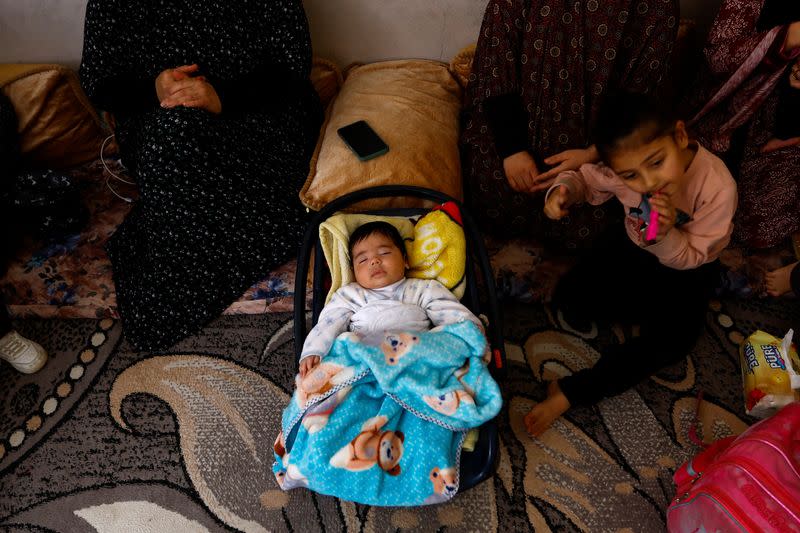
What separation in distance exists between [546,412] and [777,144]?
3.91 feet

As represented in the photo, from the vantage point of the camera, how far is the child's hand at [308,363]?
131cm

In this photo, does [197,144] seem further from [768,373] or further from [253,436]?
[768,373]

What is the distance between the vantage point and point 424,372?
1282 mm

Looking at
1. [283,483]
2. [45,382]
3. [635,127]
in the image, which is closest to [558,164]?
[635,127]

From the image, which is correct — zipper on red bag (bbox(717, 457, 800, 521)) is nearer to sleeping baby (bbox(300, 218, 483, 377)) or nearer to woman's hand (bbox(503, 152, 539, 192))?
sleeping baby (bbox(300, 218, 483, 377))

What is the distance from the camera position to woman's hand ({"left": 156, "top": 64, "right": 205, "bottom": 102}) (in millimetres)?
1678

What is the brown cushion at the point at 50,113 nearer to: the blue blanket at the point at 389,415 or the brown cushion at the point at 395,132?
the brown cushion at the point at 395,132

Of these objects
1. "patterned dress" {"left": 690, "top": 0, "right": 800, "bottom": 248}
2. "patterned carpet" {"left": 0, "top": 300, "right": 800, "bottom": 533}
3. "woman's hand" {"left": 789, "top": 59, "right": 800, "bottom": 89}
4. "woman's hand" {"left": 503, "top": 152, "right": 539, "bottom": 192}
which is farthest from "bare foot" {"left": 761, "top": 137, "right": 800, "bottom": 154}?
"woman's hand" {"left": 503, "top": 152, "right": 539, "bottom": 192}

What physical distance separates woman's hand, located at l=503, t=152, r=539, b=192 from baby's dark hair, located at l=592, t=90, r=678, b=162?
48 centimetres

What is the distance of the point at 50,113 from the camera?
192cm

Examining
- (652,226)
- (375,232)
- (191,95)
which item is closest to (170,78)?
(191,95)

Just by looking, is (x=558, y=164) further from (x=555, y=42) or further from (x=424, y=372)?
(x=424, y=372)

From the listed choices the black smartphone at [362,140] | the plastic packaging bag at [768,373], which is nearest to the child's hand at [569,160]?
the black smartphone at [362,140]

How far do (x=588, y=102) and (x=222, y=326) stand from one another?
146cm
